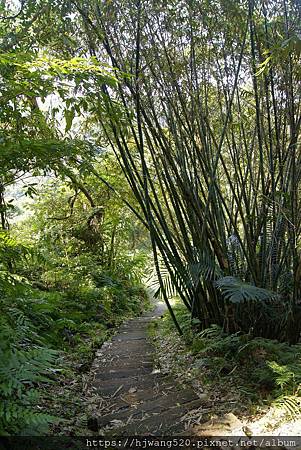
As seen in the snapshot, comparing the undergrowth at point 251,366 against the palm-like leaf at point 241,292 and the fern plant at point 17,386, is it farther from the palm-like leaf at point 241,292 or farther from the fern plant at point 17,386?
the fern plant at point 17,386

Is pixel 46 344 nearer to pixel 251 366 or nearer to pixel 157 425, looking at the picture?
pixel 157 425

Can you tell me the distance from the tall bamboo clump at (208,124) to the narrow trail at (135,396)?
0.78m

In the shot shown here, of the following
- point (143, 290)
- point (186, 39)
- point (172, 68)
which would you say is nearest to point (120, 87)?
point (172, 68)

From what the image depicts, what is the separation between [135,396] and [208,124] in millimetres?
2367

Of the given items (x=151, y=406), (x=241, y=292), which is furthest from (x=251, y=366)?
(x=151, y=406)

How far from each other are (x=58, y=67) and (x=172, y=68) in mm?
1680

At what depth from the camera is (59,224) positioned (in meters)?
6.62

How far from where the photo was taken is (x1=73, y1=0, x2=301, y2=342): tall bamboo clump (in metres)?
3.12

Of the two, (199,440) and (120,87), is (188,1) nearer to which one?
(120,87)

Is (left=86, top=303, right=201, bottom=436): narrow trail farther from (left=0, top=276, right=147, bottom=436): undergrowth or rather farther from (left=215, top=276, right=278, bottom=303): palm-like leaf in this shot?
(left=215, top=276, right=278, bottom=303): palm-like leaf

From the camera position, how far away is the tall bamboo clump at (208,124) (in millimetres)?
3115

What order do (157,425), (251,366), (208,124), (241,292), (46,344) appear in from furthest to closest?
(208,124), (251,366), (241,292), (46,344), (157,425)

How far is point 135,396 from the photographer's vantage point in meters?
2.63

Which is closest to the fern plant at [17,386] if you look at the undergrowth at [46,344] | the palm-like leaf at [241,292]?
the undergrowth at [46,344]
